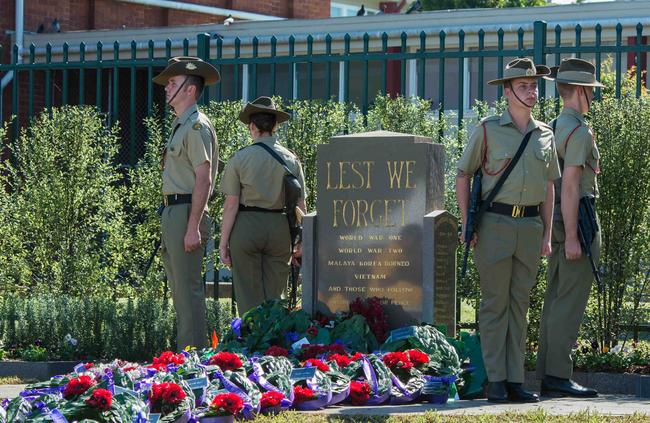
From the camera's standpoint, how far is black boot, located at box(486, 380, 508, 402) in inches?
343

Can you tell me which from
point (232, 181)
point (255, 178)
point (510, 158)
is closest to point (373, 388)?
point (510, 158)

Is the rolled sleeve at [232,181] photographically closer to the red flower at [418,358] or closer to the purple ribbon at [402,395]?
the red flower at [418,358]

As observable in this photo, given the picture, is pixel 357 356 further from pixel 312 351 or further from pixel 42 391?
pixel 42 391

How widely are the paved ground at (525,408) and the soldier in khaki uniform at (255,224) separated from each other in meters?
2.35

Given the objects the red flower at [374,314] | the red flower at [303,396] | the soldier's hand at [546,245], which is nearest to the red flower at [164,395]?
the red flower at [303,396]

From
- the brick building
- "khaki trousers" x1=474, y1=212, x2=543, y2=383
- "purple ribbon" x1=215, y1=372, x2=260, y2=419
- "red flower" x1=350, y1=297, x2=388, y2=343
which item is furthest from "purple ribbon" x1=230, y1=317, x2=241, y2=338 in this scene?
the brick building

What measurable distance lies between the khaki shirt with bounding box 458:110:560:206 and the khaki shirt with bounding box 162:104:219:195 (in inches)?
81.4

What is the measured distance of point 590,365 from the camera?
9.98 m

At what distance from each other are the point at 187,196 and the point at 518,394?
2.88 meters

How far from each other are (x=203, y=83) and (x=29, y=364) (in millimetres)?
2748

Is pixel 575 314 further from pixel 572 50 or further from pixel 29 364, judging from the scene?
pixel 29 364

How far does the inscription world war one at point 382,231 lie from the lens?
32.6ft

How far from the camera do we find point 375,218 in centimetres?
1007

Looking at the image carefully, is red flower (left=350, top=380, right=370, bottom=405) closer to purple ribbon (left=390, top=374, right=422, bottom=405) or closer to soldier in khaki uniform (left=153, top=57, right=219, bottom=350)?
purple ribbon (left=390, top=374, right=422, bottom=405)
